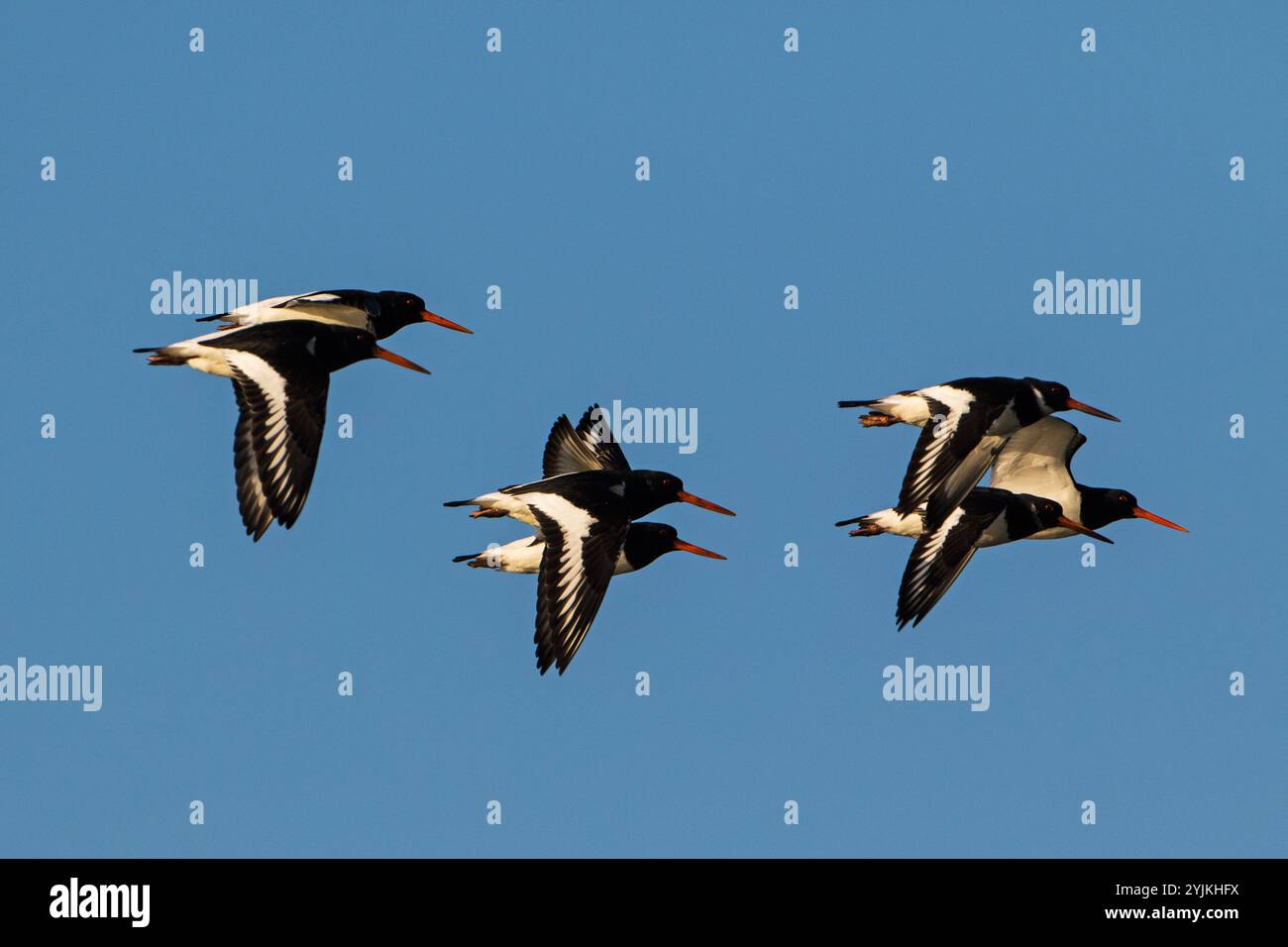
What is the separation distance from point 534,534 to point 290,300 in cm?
285

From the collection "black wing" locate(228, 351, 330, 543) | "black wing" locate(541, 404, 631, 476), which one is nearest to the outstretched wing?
"black wing" locate(228, 351, 330, 543)

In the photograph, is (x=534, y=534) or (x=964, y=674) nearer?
(x=534, y=534)

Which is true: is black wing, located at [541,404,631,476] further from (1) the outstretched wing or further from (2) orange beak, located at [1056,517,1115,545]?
(2) orange beak, located at [1056,517,1115,545]

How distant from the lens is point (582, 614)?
18500mm

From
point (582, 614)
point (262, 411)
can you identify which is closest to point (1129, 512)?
point (582, 614)

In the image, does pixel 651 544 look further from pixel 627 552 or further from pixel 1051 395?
pixel 1051 395

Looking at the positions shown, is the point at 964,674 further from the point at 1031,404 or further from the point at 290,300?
the point at 290,300

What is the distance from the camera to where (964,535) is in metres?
20.7

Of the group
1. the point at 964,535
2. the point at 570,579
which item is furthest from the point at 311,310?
the point at 964,535

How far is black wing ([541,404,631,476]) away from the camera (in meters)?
22.2

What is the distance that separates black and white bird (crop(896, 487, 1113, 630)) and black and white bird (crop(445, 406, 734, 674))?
1829mm

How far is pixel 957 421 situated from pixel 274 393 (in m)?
5.39

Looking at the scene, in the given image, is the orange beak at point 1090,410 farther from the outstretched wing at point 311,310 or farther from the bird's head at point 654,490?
the outstretched wing at point 311,310

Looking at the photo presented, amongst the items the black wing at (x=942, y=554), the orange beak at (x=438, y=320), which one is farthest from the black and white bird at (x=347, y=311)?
the black wing at (x=942, y=554)
